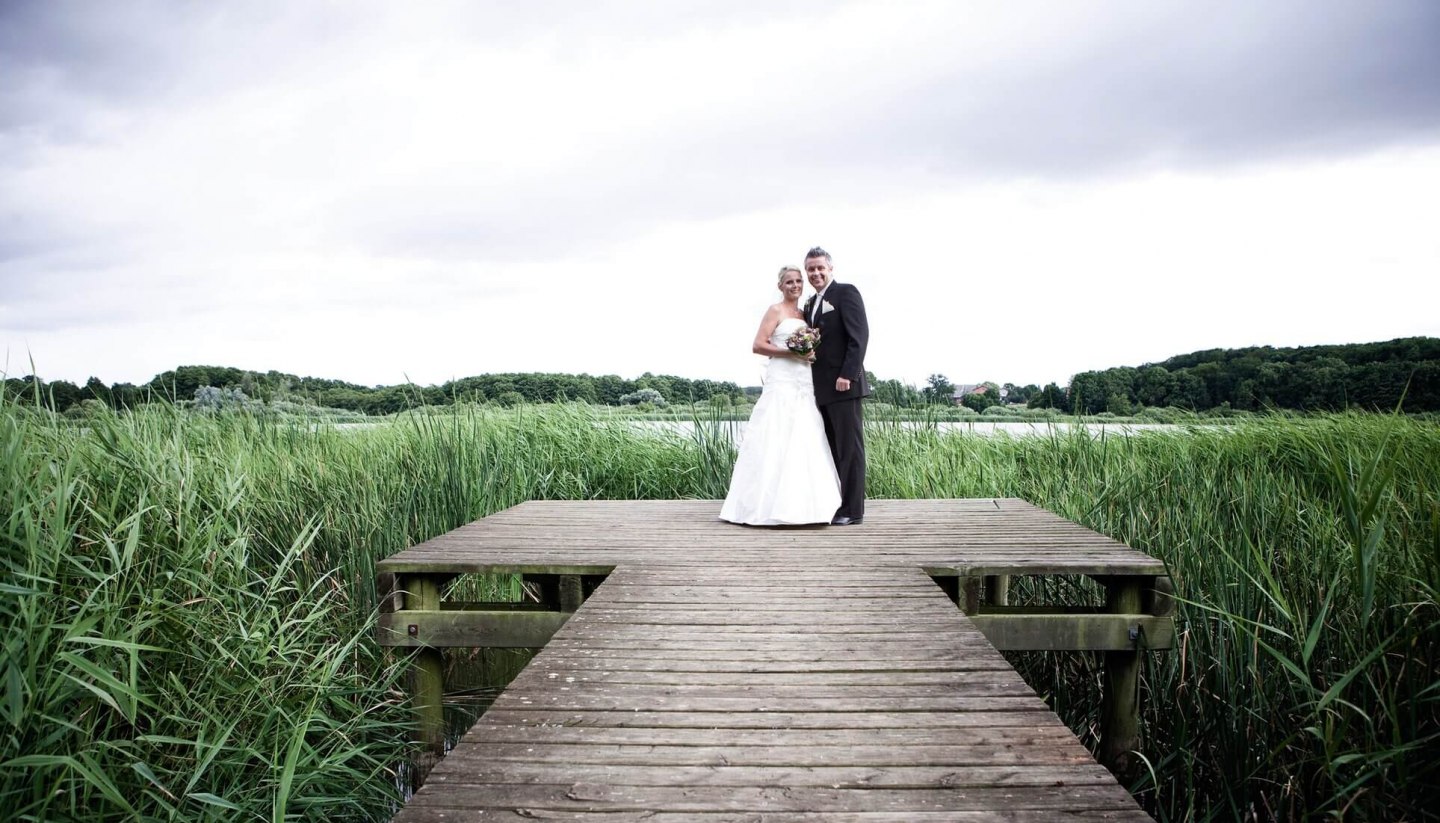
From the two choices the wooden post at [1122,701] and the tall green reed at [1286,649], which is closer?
the tall green reed at [1286,649]

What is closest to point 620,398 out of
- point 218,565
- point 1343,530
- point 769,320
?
point 769,320

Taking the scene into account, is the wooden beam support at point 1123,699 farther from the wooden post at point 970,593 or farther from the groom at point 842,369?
the groom at point 842,369

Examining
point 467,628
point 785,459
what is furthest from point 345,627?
point 785,459

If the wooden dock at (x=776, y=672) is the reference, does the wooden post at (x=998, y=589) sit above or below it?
below

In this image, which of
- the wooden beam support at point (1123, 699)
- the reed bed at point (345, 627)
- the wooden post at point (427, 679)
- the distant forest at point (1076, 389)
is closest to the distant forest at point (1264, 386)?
the distant forest at point (1076, 389)

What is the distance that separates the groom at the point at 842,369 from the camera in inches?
218

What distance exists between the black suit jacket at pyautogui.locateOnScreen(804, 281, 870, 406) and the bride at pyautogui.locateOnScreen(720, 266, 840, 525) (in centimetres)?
8

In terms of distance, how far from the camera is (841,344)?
5656 mm

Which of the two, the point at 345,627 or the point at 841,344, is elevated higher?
the point at 841,344

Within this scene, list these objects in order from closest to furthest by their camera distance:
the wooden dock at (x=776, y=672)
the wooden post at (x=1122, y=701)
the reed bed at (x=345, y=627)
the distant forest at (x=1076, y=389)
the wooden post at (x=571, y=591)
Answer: the wooden dock at (x=776, y=672) < the reed bed at (x=345, y=627) < the wooden post at (x=1122, y=701) < the wooden post at (x=571, y=591) < the distant forest at (x=1076, y=389)

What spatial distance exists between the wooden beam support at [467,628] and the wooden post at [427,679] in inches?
3.5

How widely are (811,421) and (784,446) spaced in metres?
0.27

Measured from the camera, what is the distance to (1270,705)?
3002 millimetres

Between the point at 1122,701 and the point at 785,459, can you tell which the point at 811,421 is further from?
the point at 1122,701
